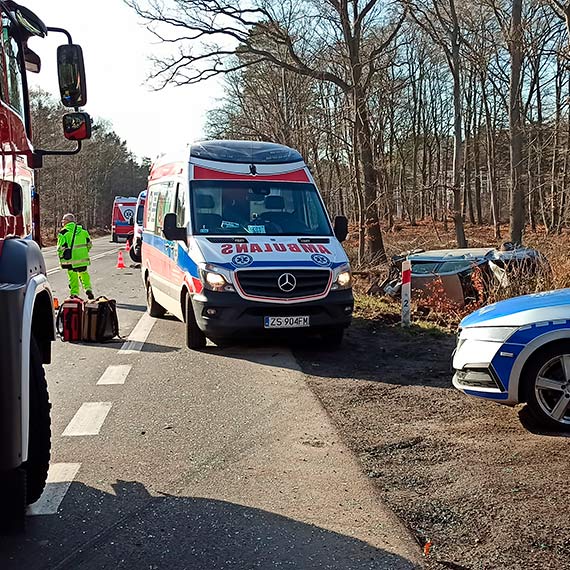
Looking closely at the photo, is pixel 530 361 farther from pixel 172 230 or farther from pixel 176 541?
pixel 172 230

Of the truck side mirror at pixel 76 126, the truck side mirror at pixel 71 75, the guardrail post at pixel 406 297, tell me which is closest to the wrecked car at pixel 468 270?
the guardrail post at pixel 406 297

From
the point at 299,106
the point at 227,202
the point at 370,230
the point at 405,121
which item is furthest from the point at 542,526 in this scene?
the point at 405,121

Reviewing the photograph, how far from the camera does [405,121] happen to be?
1922 inches

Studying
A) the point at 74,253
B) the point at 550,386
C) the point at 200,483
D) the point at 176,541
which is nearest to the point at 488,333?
the point at 550,386

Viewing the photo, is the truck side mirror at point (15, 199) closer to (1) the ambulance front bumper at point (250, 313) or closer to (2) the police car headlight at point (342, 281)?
(1) the ambulance front bumper at point (250, 313)

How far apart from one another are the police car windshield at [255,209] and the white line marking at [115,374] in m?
2.05

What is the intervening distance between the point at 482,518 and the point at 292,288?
194 inches

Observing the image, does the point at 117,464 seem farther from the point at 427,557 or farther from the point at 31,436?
the point at 427,557

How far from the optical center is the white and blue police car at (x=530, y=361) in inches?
212

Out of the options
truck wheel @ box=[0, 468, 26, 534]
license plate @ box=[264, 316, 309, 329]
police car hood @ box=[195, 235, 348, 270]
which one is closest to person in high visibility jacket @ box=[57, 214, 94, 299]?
police car hood @ box=[195, 235, 348, 270]

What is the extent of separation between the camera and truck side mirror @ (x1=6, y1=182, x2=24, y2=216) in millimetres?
3751

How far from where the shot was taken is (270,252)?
8.88 metres

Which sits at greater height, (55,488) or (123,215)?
(123,215)

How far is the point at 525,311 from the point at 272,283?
3610 millimetres
